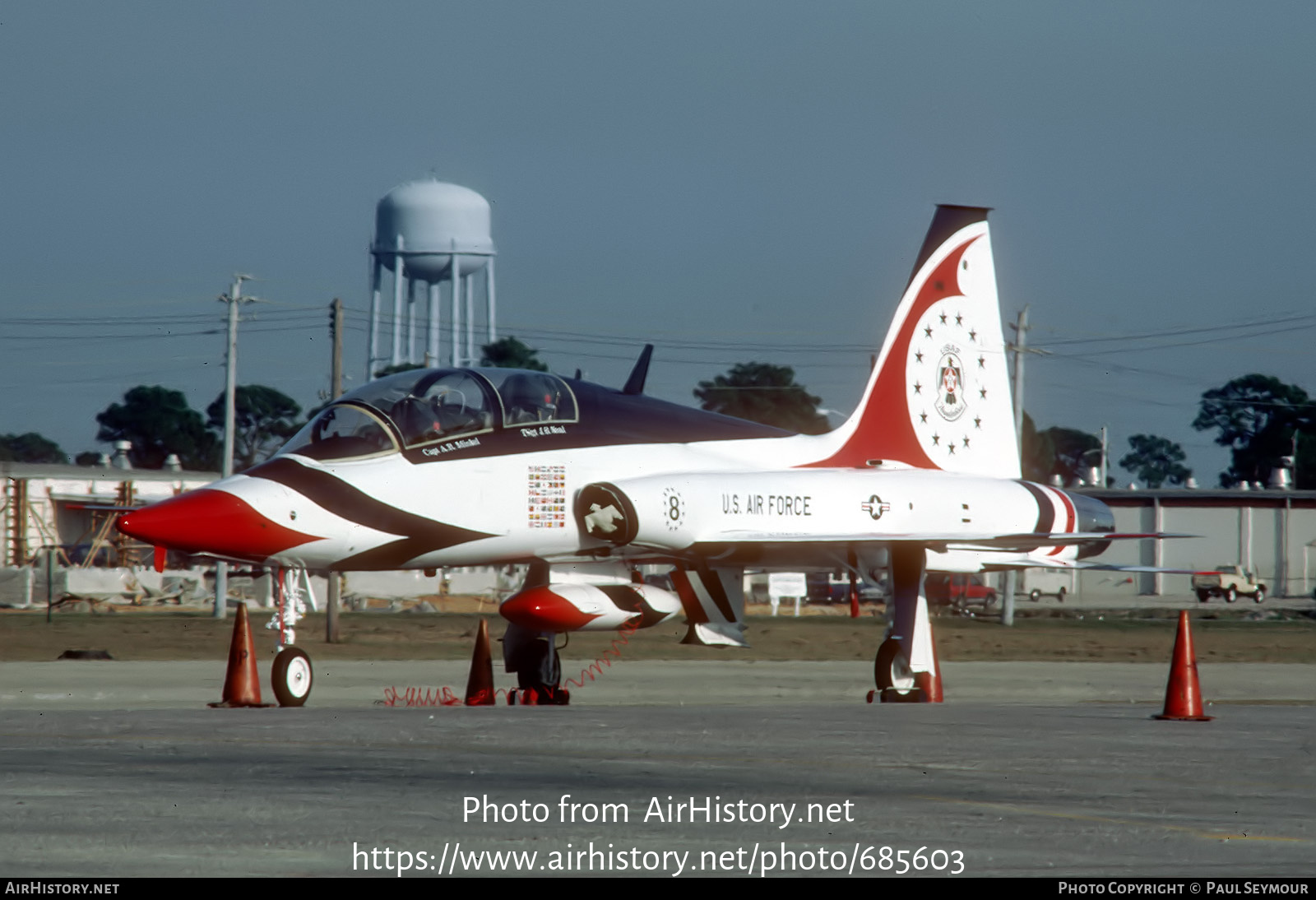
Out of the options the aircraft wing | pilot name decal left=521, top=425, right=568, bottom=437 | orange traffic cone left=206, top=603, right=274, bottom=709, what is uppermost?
pilot name decal left=521, top=425, right=568, bottom=437

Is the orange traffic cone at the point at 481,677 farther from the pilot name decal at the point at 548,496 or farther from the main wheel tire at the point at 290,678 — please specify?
the main wheel tire at the point at 290,678

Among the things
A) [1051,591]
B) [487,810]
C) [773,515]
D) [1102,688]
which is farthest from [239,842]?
[1051,591]

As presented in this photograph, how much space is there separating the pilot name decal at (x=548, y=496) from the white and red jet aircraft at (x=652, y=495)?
2 cm

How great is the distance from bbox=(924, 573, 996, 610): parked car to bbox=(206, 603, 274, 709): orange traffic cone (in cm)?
4845

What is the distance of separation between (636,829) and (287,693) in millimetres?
7958

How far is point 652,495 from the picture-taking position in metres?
16.5

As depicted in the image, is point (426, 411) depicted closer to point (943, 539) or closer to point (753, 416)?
point (943, 539)

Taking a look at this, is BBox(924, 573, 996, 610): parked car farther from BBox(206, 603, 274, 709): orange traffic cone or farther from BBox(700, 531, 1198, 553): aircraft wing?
BBox(206, 603, 274, 709): orange traffic cone

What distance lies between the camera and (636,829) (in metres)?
7.27

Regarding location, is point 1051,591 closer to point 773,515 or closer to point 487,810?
point 773,515

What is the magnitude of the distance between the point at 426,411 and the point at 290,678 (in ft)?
8.98

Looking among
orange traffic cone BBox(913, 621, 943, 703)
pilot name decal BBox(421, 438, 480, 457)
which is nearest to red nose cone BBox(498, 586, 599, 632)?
pilot name decal BBox(421, 438, 480, 457)

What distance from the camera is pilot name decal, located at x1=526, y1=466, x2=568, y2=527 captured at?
16125mm

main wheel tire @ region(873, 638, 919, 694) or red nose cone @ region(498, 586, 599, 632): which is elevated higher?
red nose cone @ region(498, 586, 599, 632)
